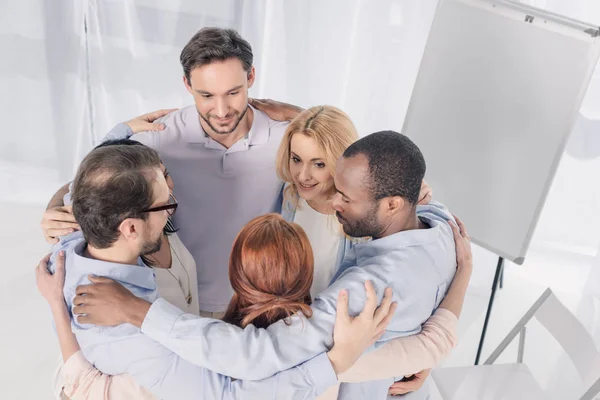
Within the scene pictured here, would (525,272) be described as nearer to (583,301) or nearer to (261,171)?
(583,301)

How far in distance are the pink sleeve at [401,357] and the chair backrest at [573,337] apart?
20.8 inches

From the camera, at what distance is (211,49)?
2.03m

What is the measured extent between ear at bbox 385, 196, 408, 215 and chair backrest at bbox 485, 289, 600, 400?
30.7 inches

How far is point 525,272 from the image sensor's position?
3.78 m

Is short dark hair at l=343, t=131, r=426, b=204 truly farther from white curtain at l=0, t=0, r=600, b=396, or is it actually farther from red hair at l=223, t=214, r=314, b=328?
white curtain at l=0, t=0, r=600, b=396

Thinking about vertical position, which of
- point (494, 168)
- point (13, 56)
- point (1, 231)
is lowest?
point (1, 231)

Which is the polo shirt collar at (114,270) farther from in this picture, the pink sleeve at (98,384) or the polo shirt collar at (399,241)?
the polo shirt collar at (399,241)

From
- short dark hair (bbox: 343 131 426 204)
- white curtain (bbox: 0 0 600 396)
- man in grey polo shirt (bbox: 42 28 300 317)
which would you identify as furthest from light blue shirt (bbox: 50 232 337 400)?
white curtain (bbox: 0 0 600 396)

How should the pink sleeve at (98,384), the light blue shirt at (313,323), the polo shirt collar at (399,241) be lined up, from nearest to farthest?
the light blue shirt at (313,323)
the pink sleeve at (98,384)
the polo shirt collar at (399,241)

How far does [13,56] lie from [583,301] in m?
3.48

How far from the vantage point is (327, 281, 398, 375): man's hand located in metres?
1.57

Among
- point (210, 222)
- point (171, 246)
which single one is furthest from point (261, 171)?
point (171, 246)

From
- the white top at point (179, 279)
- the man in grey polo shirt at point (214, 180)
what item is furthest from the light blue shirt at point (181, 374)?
the man in grey polo shirt at point (214, 180)

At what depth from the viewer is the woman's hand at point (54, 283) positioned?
1727 mm
